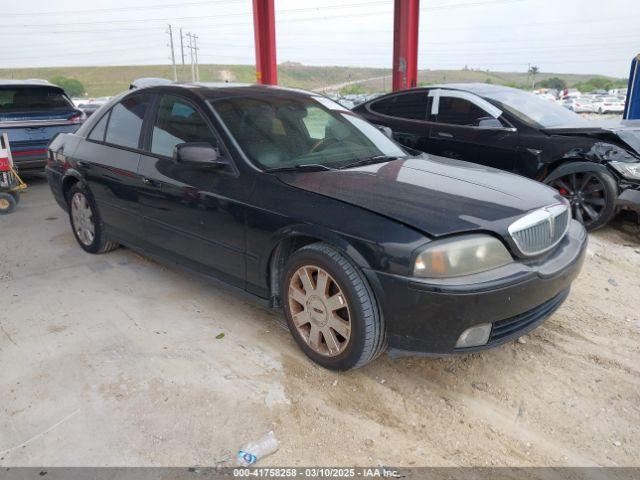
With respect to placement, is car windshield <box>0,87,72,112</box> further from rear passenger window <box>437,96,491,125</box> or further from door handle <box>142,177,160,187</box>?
rear passenger window <box>437,96,491,125</box>

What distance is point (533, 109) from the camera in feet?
18.5

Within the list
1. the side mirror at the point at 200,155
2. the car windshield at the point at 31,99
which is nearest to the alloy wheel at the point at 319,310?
the side mirror at the point at 200,155

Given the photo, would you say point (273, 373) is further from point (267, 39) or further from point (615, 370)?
point (267, 39)

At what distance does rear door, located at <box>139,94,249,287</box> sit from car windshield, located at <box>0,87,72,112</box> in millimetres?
5409

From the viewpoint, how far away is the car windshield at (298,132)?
311 cm

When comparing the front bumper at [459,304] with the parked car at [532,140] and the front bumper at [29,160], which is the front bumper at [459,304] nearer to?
the parked car at [532,140]

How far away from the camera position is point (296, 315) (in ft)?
9.29

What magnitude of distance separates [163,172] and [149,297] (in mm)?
978

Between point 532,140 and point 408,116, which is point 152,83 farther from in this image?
point 532,140

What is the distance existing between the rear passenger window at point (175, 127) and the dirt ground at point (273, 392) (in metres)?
1.13

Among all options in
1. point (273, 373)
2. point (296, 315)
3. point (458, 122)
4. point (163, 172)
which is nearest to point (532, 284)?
point (296, 315)

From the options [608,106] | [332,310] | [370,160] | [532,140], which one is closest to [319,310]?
[332,310]

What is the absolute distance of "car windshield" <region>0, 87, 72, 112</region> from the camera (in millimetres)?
7633

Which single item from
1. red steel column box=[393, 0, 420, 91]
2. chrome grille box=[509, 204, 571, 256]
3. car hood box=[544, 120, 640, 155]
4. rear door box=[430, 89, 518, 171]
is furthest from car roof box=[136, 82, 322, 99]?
red steel column box=[393, 0, 420, 91]
